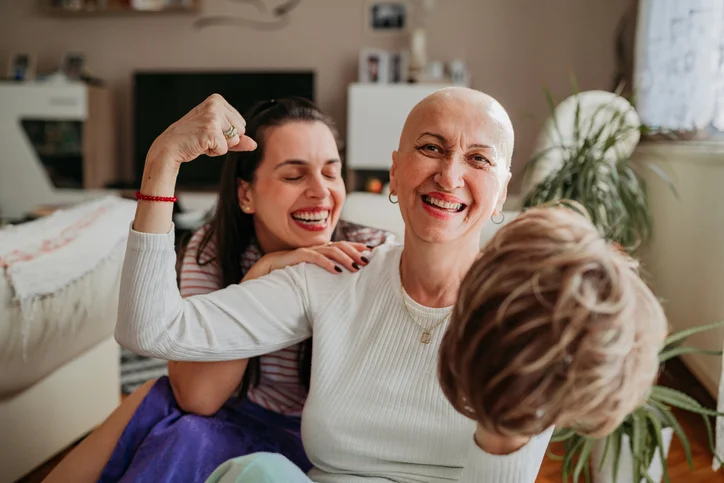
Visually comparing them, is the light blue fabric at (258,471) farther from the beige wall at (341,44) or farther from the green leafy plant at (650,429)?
the beige wall at (341,44)

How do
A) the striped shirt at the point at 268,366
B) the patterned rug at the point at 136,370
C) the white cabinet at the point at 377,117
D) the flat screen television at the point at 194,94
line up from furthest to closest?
1. the flat screen television at the point at 194,94
2. the white cabinet at the point at 377,117
3. the patterned rug at the point at 136,370
4. the striped shirt at the point at 268,366

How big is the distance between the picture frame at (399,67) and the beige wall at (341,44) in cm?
19

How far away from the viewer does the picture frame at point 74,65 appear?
532 cm

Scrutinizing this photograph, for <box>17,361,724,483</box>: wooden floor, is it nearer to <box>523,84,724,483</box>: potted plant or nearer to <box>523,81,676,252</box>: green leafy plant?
<box>523,84,724,483</box>: potted plant

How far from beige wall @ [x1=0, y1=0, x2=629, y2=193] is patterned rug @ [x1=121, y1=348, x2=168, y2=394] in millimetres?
2769

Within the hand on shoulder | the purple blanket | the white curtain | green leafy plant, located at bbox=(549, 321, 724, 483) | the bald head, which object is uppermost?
the white curtain

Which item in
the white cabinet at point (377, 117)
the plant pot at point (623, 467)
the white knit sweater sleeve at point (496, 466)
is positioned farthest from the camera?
the white cabinet at point (377, 117)

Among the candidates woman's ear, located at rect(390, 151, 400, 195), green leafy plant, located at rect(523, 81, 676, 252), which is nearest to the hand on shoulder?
woman's ear, located at rect(390, 151, 400, 195)

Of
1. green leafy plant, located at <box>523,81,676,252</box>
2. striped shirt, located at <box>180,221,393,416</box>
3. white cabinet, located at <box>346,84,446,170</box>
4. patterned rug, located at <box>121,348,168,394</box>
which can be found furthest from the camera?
white cabinet, located at <box>346,84,446,170</box>

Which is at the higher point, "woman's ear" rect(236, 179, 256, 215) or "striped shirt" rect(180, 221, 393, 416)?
"woman's ear" rect(236, 179, 256, 215)

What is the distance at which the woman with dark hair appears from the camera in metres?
1.12

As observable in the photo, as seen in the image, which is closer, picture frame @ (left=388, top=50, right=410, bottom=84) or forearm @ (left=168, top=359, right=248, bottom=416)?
forearm @ (left=168, top=359, right=248, bottom=416)

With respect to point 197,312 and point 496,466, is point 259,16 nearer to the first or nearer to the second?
point 197,312


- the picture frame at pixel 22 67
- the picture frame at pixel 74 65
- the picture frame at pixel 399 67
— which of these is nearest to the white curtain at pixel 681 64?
the picture frame at pixel 399 67
